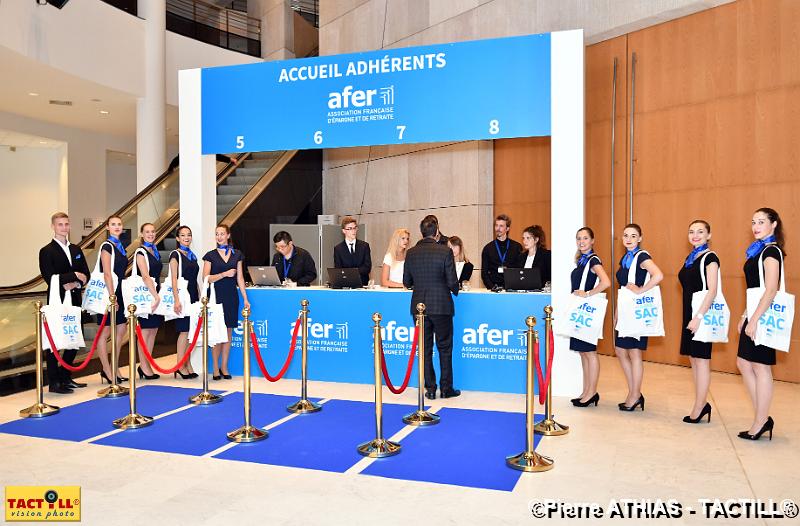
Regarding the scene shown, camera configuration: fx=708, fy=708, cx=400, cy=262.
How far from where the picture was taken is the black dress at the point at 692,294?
521 centimetres

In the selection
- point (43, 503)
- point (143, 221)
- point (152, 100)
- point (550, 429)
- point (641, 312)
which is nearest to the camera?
point (43, 503)

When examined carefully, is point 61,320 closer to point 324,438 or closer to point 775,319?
point 324,438

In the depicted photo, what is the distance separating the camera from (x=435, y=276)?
6238mm

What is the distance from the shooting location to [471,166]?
10141 millimetres

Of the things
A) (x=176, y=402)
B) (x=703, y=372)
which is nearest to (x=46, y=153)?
(x=176, y=402)

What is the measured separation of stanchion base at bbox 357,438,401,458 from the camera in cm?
461

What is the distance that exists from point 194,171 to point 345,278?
2126 millimetres

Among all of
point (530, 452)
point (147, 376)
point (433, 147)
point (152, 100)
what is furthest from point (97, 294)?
point (152, 100)

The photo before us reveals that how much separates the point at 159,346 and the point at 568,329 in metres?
5.51

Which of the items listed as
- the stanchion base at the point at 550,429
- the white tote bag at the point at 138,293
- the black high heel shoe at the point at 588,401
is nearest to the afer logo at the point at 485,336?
the black high heel shoe at the point at 588,401

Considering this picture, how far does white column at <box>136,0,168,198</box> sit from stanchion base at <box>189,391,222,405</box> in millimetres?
7874

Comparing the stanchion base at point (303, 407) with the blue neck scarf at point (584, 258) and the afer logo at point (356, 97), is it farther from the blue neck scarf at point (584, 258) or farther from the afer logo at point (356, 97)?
the afer logo at point (356, 97)

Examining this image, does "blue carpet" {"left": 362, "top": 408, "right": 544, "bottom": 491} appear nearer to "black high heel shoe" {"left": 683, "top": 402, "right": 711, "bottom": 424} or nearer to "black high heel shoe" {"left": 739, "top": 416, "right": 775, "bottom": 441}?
"black high heel shoe" {"left": 683, "top": 402, "right": 711, "bottom": 424}

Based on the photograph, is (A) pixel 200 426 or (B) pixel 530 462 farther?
(A) pixel 200 426
